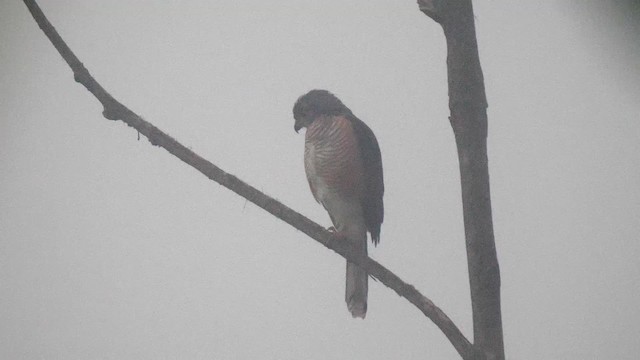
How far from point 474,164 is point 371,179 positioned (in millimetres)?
2479

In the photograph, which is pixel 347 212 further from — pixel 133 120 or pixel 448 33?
pixel 448 33

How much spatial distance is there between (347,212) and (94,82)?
8.24ft

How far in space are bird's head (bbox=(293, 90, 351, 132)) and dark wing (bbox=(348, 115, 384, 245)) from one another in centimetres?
52

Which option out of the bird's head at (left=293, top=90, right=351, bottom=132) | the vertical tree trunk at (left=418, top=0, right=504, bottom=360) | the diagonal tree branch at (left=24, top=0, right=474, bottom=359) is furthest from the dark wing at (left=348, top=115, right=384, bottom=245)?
the vertical tree trunk at (left=418, top=0, right=504, bottom=360)

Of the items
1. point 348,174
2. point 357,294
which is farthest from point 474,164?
point 348,174

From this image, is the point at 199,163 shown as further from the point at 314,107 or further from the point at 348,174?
the point at 314,107

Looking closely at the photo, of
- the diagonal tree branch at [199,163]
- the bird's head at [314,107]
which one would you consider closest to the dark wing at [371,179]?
the bird's head at [314,107]

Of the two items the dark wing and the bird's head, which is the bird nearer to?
the dark wing

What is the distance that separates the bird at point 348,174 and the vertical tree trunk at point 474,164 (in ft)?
7.28

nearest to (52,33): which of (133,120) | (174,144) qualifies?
(133,120)

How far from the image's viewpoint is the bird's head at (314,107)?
192 inches

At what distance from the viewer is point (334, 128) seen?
439 cm

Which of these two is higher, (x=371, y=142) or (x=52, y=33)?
(x=371, y=142)

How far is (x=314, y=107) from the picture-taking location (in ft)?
16.1
